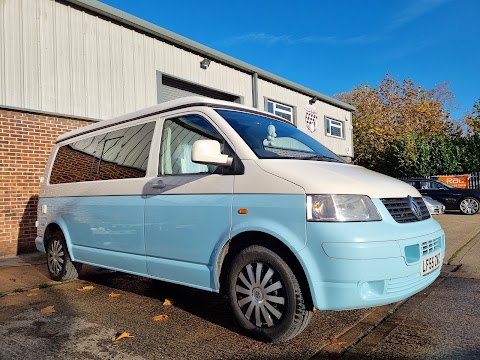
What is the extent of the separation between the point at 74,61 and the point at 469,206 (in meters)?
14.4

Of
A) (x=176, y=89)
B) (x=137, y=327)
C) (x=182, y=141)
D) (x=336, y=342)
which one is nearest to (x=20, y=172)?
(x=176, y=89)

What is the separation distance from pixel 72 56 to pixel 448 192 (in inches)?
559

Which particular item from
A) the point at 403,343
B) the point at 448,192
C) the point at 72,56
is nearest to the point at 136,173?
the point at 403,343

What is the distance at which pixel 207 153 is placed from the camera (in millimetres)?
3256

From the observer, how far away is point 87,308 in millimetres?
4336

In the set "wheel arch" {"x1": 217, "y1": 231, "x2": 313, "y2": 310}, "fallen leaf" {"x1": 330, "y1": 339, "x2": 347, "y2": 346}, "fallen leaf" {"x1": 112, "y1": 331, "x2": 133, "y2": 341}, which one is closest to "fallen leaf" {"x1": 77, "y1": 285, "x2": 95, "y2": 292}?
"fallen leaf" {"x1": 112, "y1": 331, "x2": 133, "y2": 341}

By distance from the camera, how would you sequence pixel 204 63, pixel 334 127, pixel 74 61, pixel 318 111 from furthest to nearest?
1. pixel 334 127
2. pixel 318 111
3. pixel 204 63
4. pixel 74 61

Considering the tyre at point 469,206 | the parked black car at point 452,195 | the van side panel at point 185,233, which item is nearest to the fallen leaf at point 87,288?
the van side panel at point 185,233

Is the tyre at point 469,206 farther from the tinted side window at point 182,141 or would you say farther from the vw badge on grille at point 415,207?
the tinted side window at point 182,141

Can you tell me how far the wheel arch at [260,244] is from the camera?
3027mm

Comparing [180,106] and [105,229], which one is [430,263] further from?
[105,229]

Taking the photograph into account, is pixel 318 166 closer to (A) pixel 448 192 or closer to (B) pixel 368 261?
(B) pixel 368 261

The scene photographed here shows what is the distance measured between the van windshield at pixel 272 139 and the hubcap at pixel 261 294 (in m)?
0.94

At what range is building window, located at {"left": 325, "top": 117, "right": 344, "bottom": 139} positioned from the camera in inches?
800
